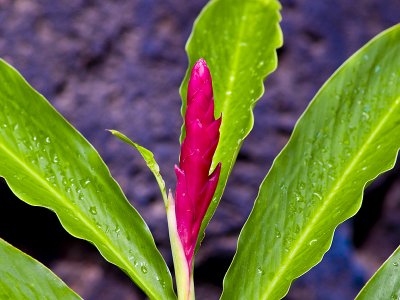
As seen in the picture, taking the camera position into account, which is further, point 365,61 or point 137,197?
point 137,197

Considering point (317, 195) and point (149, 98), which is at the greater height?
point (317, 195)

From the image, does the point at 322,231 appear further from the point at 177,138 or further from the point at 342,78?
the point at 177,138

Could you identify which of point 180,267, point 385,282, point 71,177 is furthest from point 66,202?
point 385,282

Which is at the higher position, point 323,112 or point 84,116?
point 323,112

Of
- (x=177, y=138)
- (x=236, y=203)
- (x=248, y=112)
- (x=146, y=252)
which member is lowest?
(x=236, y=203)

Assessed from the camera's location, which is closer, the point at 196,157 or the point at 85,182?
the point at 196,157

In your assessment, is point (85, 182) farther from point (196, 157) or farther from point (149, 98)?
point (149, 98)

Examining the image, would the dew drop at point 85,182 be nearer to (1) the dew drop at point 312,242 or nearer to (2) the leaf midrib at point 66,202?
(2) the leaf midrib at point 66,202

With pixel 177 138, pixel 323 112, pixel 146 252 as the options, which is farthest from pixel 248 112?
pixel 177 138
